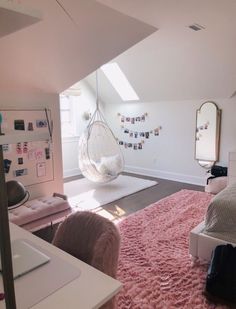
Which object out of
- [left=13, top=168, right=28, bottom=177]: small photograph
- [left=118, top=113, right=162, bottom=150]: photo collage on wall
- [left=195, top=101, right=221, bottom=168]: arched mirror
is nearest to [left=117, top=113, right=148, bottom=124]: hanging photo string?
[left=118, top=113, right=162, bottom=150]: photo collage on wall

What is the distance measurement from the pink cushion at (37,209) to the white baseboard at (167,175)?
111 inches

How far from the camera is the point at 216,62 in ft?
12.7

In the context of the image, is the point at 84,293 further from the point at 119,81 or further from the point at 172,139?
the point at 119,81

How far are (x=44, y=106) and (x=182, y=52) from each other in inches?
86.5

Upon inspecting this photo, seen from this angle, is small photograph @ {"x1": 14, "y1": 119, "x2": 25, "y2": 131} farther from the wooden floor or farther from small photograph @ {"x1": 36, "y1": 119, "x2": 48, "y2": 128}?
the wooden floor

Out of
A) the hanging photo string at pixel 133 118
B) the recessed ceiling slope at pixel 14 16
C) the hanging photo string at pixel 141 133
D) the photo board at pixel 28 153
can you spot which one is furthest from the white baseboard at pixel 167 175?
the recessed ceiling slope at pixel 14 16

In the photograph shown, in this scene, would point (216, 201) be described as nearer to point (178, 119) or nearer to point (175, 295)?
point (175, 295)

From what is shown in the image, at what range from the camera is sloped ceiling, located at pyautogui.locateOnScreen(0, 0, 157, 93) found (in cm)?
222

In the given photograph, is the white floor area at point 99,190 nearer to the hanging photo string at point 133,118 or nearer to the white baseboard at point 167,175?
the white baseboard at point 167,175

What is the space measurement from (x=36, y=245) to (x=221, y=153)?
13.6ft

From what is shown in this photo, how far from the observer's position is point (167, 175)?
5461 millimetres

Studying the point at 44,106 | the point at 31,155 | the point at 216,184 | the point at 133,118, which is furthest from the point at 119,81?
the point at 31,155

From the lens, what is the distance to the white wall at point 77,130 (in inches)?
224

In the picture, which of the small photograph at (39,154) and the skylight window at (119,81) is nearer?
the small photograph at (39,154)
